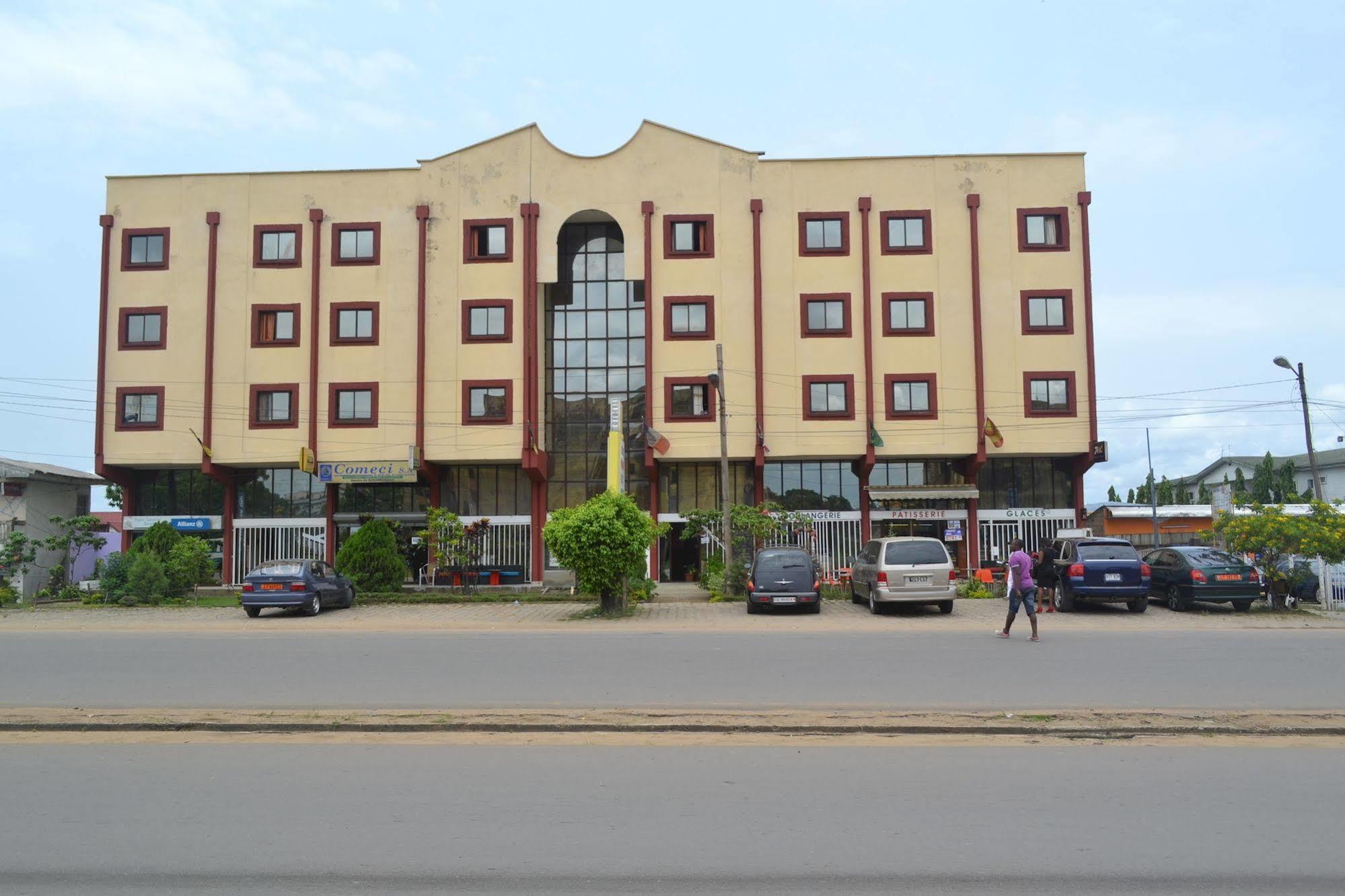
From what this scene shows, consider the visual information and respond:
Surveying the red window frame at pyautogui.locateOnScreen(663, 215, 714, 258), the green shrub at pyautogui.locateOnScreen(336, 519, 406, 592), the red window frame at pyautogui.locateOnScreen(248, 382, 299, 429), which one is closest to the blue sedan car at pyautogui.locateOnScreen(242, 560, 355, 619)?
the green shrub at pyautogui.locateOnScreen(336, 519, 406, 592)

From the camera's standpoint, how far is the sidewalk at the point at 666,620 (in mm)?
19609

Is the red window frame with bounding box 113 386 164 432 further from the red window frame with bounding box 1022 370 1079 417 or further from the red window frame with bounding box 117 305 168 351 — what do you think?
the red window frame with bounding box 1022 370 1079 417

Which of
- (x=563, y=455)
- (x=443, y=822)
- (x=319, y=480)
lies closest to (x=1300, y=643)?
(x=443, y=822)

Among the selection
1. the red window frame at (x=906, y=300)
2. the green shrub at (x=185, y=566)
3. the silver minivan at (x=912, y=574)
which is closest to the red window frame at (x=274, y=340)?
the green shrub at (x=185, y=566)

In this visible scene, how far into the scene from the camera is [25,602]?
29422mm

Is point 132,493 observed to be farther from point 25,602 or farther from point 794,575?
point 794,575

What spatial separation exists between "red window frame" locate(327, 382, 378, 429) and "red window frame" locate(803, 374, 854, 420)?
15.2 meters

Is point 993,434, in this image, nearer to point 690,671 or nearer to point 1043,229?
point 1043,229

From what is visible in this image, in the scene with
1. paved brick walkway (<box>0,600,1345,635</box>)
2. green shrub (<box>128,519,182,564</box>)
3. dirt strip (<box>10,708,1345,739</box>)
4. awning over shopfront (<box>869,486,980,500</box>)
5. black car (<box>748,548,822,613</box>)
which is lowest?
paved brick walkway (<box>0,600,1345,635</box>)

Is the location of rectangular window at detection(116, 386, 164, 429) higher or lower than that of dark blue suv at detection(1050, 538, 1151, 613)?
higher

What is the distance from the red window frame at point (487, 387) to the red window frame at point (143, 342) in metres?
11.2

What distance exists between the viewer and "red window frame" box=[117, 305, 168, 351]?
116 ft

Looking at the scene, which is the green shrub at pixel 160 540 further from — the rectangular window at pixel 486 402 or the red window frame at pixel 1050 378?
the red window frame at pixel 1050 378

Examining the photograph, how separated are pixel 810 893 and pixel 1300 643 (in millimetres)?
14558
